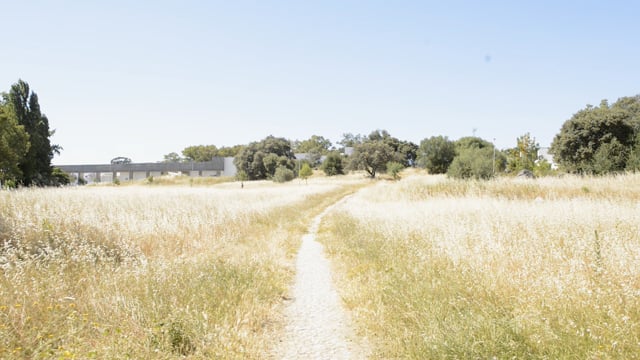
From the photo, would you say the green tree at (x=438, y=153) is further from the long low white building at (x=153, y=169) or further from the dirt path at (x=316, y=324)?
the dirt path at (x=316, y=324)

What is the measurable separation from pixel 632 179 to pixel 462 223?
15185 millimetres

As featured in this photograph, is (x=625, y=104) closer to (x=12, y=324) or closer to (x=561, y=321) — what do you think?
(x=561, y=321)

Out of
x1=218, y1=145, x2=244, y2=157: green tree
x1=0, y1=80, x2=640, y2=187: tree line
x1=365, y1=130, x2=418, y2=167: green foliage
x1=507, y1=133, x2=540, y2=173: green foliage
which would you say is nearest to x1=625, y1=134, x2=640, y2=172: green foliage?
x1=0, y1=80, x2=640, y2=187: tree line

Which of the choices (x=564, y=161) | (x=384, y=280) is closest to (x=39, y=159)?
(x=384, y=280)

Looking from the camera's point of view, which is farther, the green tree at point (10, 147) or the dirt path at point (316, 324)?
the green tree at point (10, 147)

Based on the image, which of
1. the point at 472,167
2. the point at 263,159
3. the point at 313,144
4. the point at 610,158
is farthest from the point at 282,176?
the point at 313,144

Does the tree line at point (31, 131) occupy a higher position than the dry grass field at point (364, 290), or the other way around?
the tree line at point (31, 131)

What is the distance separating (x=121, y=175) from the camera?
98500 mm

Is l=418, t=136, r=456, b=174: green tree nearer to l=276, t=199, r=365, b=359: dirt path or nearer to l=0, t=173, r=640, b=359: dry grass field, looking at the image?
l=0, t=173, r=640, b=359: dry grass field

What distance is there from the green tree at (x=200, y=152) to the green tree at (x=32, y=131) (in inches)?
3782

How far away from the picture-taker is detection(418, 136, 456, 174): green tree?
62062 millimetres

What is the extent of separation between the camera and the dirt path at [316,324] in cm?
403

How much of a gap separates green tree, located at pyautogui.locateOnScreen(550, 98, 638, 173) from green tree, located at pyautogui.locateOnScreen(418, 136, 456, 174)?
2834 cm

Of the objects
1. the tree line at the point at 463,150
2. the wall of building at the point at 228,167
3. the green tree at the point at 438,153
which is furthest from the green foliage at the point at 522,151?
the wall of building at the point at 228,167
